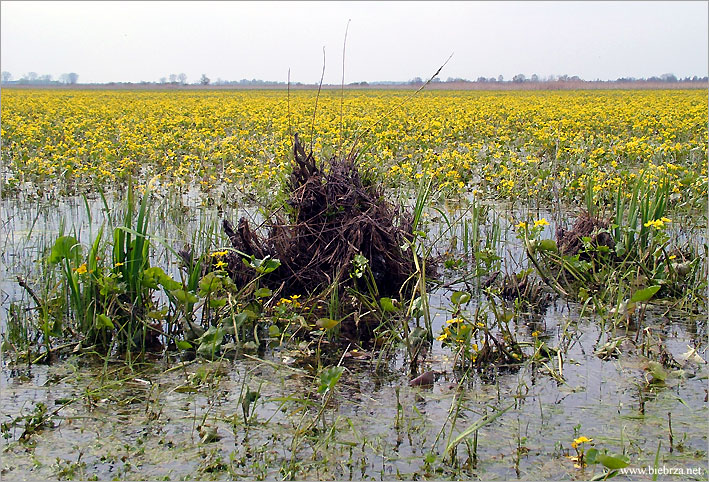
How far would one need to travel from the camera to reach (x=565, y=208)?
752 centimetres

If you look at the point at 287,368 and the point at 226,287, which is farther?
the point at 226,287

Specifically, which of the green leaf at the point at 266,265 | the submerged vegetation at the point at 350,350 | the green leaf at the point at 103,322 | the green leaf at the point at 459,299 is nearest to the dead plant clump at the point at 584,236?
the submerged vegetation at the point at 350,350

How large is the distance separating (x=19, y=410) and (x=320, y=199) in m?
2.21

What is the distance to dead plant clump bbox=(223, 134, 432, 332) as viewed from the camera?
4.55 meters

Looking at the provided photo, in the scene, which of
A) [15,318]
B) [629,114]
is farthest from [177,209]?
[629,114]

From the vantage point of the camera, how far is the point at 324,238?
4.63 metres

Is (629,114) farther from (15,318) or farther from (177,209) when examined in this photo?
(15,318)

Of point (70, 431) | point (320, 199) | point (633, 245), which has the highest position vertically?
point (320, 199)

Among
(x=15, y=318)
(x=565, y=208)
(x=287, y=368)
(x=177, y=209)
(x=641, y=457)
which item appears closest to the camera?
(x=641, y=457)

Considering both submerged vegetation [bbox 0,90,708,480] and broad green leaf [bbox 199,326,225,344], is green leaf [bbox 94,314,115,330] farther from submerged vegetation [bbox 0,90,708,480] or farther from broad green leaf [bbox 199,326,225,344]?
broad green leaf [bbox 199,326,225,344]

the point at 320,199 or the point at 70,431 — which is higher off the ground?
the point at 320,199

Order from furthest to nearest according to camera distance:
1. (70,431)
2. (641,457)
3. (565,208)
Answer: (565,208)
(70,431)
(641,457)

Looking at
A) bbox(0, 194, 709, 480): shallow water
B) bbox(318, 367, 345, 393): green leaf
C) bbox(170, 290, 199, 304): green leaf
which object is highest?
bbox(170, 290, 199, 304): green leaf

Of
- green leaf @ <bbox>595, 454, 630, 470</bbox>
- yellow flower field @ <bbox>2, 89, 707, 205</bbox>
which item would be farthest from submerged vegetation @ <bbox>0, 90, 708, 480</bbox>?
yellow flower field @ <bbox>2, 89, 707, 205</bbox>
